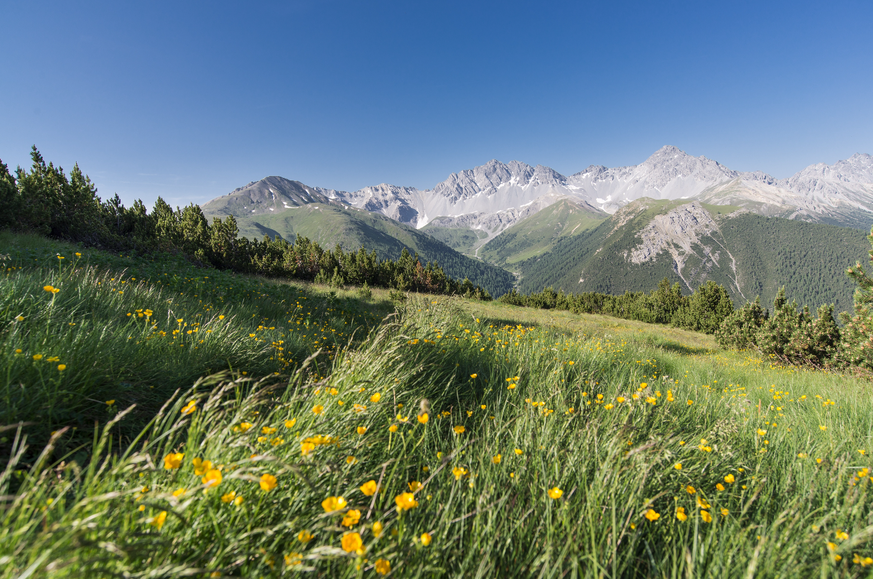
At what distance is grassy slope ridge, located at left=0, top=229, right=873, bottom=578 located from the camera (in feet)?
3.99

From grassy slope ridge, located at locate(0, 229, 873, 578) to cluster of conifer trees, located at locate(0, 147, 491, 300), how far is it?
1678cm

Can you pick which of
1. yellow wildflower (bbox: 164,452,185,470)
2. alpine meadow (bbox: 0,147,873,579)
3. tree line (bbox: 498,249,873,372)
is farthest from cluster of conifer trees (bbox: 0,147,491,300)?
tree line (bbox: 498,249,873,372)

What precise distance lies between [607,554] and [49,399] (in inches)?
142

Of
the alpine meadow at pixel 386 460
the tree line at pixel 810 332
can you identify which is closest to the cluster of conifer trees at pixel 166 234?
the alpine meadow at pixel 386 460

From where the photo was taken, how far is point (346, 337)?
6461 millimetres

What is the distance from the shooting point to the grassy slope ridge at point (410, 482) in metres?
1.21

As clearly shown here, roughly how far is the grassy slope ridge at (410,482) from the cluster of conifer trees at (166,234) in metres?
16.8

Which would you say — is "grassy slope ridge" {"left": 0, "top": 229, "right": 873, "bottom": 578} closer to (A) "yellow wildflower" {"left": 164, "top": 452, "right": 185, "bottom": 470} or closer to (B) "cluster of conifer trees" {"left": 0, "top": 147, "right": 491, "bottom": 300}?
(A) "yellow wildflower" {"left": 164, "top": 452, "right": 185, "bottom": 470}

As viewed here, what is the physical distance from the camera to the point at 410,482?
83.2 inches

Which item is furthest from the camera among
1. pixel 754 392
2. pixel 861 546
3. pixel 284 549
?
pixel 754 392

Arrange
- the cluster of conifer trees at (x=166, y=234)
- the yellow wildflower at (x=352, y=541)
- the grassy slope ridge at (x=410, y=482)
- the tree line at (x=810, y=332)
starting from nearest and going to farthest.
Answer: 1. the yellow wildflower at (x=352, y=541)
2. the grassy slope ridge at (x=410, y=482)
3. the tree line at (x=810, y=332)
4. the cluster of conifer trees at (x=166, y=234)

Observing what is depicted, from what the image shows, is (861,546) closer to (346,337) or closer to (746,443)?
(746,443)

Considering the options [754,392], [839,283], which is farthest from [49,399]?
[839,283]

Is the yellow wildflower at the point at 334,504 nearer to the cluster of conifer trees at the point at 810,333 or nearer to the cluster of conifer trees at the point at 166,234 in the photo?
the cluster of conifer trees at the point at 810,333
